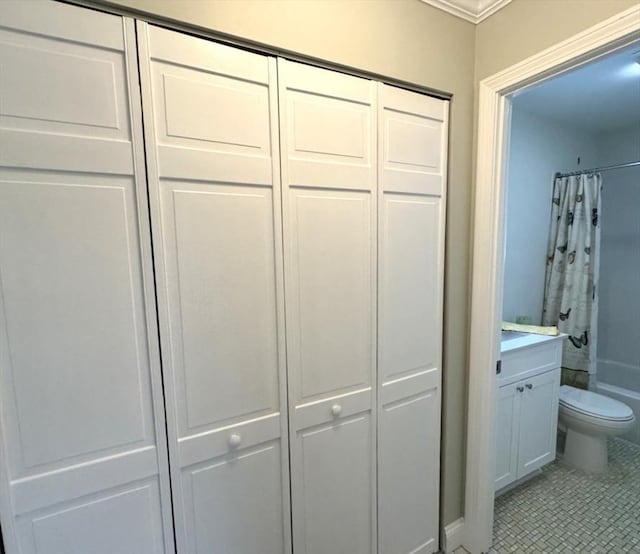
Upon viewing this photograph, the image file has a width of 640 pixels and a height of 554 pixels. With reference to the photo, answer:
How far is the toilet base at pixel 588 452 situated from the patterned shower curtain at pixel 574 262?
0.66 metres

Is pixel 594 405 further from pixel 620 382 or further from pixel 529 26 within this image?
pixel 529 26

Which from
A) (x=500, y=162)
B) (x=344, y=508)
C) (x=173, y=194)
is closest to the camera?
(x=173, y=194)

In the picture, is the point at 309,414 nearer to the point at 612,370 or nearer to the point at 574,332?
the point at 574,332

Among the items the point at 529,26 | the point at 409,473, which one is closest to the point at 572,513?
the point at 409,473

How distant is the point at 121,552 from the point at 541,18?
226cm

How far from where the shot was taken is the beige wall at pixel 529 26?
1.09 metres

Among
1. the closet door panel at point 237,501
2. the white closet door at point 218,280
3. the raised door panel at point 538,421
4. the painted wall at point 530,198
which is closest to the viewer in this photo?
the white closet door at point 218,280

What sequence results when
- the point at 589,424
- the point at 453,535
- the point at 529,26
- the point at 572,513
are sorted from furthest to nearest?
the point at 589,424 < the point at 572,513 < the point at 453,535 < the point at 529,26

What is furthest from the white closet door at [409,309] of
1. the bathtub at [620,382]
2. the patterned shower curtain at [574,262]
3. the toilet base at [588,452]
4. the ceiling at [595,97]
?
the bathtub at [620,382]

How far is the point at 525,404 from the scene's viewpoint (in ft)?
6.40

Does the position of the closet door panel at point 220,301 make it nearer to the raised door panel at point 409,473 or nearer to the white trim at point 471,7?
the raised door panel at point 409,473

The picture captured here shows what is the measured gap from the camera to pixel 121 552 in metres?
0.99

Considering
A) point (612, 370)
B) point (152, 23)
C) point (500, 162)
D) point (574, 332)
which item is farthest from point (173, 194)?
point (612, 370)

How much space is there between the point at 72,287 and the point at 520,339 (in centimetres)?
221
